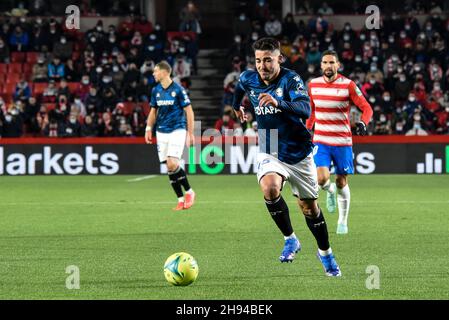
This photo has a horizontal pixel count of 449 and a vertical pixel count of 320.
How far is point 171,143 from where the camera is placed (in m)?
16.6

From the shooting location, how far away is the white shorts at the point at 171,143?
16.6 meters

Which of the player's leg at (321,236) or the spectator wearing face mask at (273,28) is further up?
the spectator wearing face mask at (273,28)

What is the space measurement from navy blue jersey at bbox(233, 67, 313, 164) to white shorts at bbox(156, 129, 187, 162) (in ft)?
22.7

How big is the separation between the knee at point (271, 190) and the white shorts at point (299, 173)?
108 mm

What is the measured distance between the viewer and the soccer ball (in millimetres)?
8570

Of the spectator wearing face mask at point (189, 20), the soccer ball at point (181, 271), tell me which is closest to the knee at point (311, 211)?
the soccer ball at point (181, 271)

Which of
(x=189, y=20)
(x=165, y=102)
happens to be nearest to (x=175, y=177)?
(x=165, y=102)

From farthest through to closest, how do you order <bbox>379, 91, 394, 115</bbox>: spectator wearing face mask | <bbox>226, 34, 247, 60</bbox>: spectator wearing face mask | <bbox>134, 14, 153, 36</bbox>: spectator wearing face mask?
<bbox>134, 14, 153, 36</bbox>: spectator wearing face mask
<bbox>226, 34, 247, 60</bbox>: spectator wearing face mask
<bbox>379, 91, 394, 115</bbox>: spectator wearing face mask

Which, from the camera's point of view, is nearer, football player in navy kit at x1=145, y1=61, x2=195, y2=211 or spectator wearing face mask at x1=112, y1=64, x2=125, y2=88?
football player in navy kit at x1=145, y1=61, x2=195, y2=211

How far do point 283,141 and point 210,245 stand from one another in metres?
2.43

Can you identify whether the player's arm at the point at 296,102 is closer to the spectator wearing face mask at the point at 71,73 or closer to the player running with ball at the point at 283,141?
the player running with ball at the point at 283,141

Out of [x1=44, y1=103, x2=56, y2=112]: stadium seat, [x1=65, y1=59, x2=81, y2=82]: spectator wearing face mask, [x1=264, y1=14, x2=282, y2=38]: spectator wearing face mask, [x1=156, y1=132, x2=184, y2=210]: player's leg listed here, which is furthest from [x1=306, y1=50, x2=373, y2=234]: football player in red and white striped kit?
[x1=264, y1=14, x2=282, y2=38]: spectator wearing face mask

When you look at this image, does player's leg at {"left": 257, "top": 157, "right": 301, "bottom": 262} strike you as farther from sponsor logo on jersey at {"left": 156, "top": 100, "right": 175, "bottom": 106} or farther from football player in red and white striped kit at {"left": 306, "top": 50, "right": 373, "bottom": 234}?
sponsor logo on jersey at {"left": 156, "top": 100, "right": 175, "bottom": 106}
